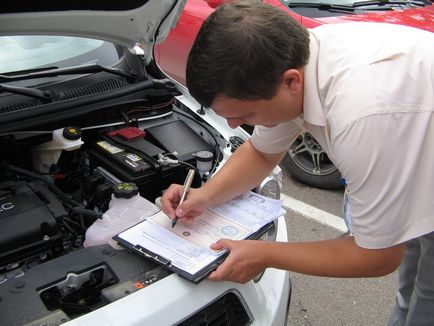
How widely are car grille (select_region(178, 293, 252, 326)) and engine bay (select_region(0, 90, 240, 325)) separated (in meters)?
0.16

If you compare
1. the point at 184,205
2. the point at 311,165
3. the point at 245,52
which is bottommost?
the point at 311,165

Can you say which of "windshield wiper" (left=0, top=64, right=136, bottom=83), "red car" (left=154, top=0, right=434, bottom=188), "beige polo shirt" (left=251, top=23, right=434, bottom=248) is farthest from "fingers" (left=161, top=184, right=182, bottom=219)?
"red car" (left=154, top=0, right=434, bottom=188)

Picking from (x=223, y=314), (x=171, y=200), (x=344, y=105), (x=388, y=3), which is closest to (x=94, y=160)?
(x=171, y=200)

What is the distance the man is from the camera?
1.12 m

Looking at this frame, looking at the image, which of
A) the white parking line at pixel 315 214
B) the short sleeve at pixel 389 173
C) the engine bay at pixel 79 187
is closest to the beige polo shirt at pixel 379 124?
the short sleeve at pixel 389 173

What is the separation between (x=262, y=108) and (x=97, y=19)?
1004 millimetres

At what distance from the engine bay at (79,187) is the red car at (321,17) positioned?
143 centimetres

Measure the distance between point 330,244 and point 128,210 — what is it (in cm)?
69

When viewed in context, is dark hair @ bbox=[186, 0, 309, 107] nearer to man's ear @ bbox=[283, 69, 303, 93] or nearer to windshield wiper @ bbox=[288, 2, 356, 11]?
man's ear @ bbox=[283, 69, 303, 93]

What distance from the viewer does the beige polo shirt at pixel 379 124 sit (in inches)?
43.4

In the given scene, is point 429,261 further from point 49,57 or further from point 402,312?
point 49,57

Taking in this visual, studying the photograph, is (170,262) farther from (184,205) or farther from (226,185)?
(226,185)

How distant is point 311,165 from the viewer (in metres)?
3.53

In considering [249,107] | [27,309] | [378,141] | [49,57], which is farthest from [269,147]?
[49,57]
